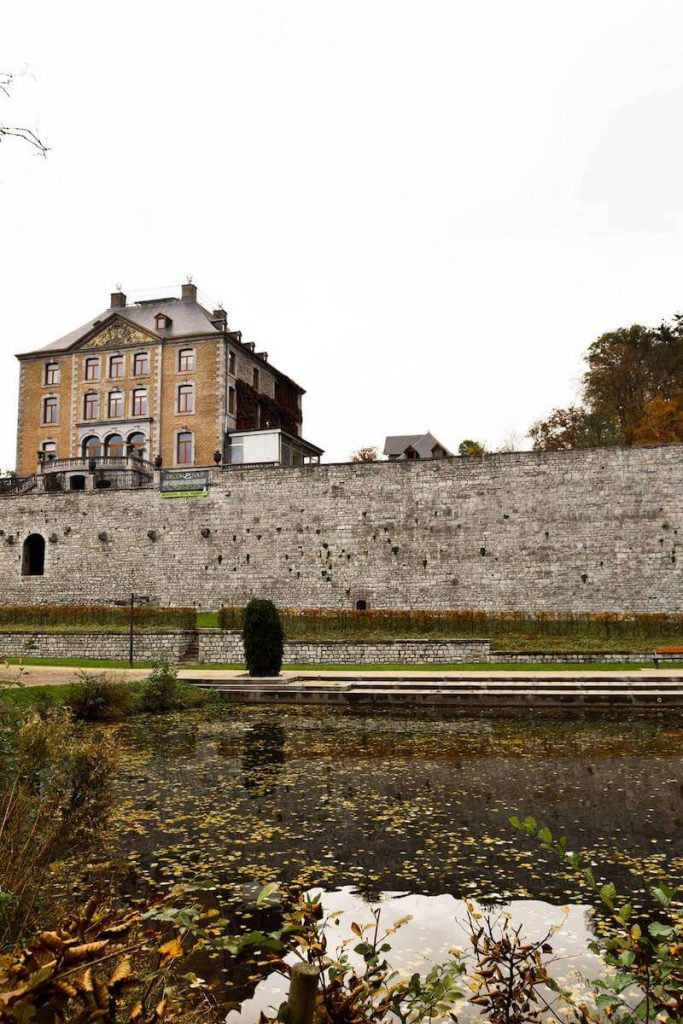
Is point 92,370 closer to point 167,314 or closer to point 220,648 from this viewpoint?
point 167,314

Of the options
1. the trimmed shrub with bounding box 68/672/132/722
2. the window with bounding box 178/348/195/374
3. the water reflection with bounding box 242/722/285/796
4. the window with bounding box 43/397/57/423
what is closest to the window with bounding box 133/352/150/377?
the window with bounding box 178/348/195/374

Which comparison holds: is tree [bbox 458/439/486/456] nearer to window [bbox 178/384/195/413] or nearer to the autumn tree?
the autumn tree

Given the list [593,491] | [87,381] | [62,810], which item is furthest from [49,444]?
[62,810]

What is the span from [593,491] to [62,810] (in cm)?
2369

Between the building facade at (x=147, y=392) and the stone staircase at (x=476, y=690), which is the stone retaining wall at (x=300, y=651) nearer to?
the stone staircase at (x=476, y=690)

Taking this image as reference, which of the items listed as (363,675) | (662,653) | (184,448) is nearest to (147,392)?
(184,448)

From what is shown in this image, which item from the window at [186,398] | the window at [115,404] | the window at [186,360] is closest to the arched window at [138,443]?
the window at [115,404]

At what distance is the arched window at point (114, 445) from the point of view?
39531 mm

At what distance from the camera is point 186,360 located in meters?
39.3

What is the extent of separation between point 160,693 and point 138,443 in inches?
1050

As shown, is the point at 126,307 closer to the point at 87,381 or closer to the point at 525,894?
the point at 87,381

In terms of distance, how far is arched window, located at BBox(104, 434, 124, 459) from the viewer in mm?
39531

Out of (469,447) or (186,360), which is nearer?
(186,360)

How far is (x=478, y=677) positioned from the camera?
17109 millimetres
